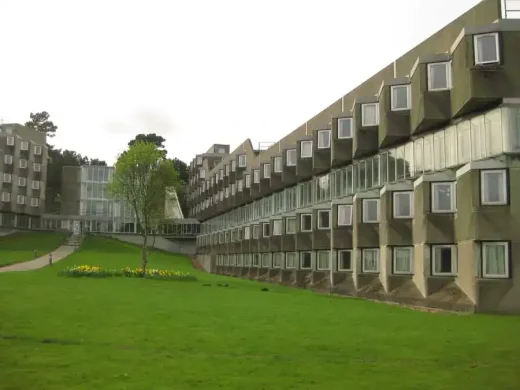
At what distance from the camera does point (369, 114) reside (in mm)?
39438

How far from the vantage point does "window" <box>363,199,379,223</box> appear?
3906 centimetres

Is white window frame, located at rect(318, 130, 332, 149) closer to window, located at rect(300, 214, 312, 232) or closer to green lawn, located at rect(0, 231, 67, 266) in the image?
window, located at rect(300, 214, 312, 232)

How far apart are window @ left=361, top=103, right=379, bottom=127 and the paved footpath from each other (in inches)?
1288

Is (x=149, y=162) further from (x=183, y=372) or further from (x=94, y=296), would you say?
(x=183, y=372)

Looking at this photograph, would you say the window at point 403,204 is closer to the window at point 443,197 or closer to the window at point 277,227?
the window at point 443,197

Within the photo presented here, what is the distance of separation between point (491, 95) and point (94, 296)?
802 inches

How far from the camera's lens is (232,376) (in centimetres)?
1103

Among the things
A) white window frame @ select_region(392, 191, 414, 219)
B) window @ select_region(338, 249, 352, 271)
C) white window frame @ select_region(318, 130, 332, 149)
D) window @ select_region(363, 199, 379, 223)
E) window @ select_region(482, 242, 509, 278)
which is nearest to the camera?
window @ select_region(482, 242, 509, 278)

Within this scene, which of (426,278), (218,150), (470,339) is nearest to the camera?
(470,339)

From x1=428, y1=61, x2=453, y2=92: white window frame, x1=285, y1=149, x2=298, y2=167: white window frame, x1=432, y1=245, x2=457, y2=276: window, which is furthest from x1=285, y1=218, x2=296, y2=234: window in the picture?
x1=428, y1=61, x2=453, y2=92: white window frame

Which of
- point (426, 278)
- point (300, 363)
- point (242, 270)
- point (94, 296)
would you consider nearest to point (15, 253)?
point (242, 270)

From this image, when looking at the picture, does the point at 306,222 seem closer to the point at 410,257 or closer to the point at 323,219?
the point at 323,219

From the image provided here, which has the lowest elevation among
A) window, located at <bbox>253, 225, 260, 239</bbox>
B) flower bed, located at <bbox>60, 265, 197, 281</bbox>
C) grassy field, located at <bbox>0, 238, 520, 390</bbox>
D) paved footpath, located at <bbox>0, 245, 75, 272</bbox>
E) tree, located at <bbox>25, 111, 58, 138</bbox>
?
grassy field, located at <bbox>0, 238, 520, 390</bbox>

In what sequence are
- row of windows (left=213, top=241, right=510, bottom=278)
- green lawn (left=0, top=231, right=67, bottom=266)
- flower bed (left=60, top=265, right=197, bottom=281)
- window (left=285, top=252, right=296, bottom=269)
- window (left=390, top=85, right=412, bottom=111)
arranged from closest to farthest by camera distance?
row of windows (left=213, top=241, right=510, bottom=278)
window (left=390, top=85, right=412, bottom=111)
flower bed (left=60, top=265, right=197, bottom=281)
window (left=285, top=252, right=296, bottom=269)
green lawn (left=0, top=231, right=67, bottom=266)
